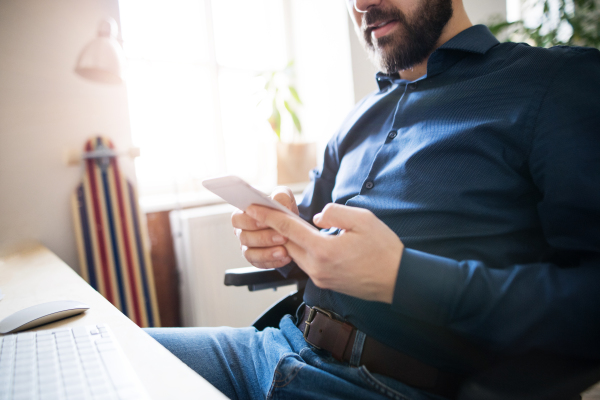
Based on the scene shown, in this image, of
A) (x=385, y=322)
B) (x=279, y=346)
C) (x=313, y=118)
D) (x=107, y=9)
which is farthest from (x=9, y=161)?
(x=313, y=118)

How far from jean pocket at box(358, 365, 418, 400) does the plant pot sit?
1683 millimetres

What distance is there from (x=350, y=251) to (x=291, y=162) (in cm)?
174

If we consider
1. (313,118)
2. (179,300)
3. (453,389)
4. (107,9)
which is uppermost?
(107,9)

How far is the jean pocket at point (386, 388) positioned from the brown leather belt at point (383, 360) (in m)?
0.02

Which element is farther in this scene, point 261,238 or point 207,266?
point 207,266

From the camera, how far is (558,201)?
628 millimetres

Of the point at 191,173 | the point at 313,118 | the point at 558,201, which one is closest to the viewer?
the point at 558,201

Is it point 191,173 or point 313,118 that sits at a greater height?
point 313,118

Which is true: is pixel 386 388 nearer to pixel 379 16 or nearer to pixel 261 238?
pixel 261 238

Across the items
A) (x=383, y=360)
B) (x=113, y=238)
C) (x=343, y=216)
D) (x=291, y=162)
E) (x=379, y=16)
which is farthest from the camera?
(x=291, y=162)

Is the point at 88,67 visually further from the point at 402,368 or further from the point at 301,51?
the point at 301,51

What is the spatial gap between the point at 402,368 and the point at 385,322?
81 millimetres

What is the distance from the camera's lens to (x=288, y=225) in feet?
1.94

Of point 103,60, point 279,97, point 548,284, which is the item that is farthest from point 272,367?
point 279,97
